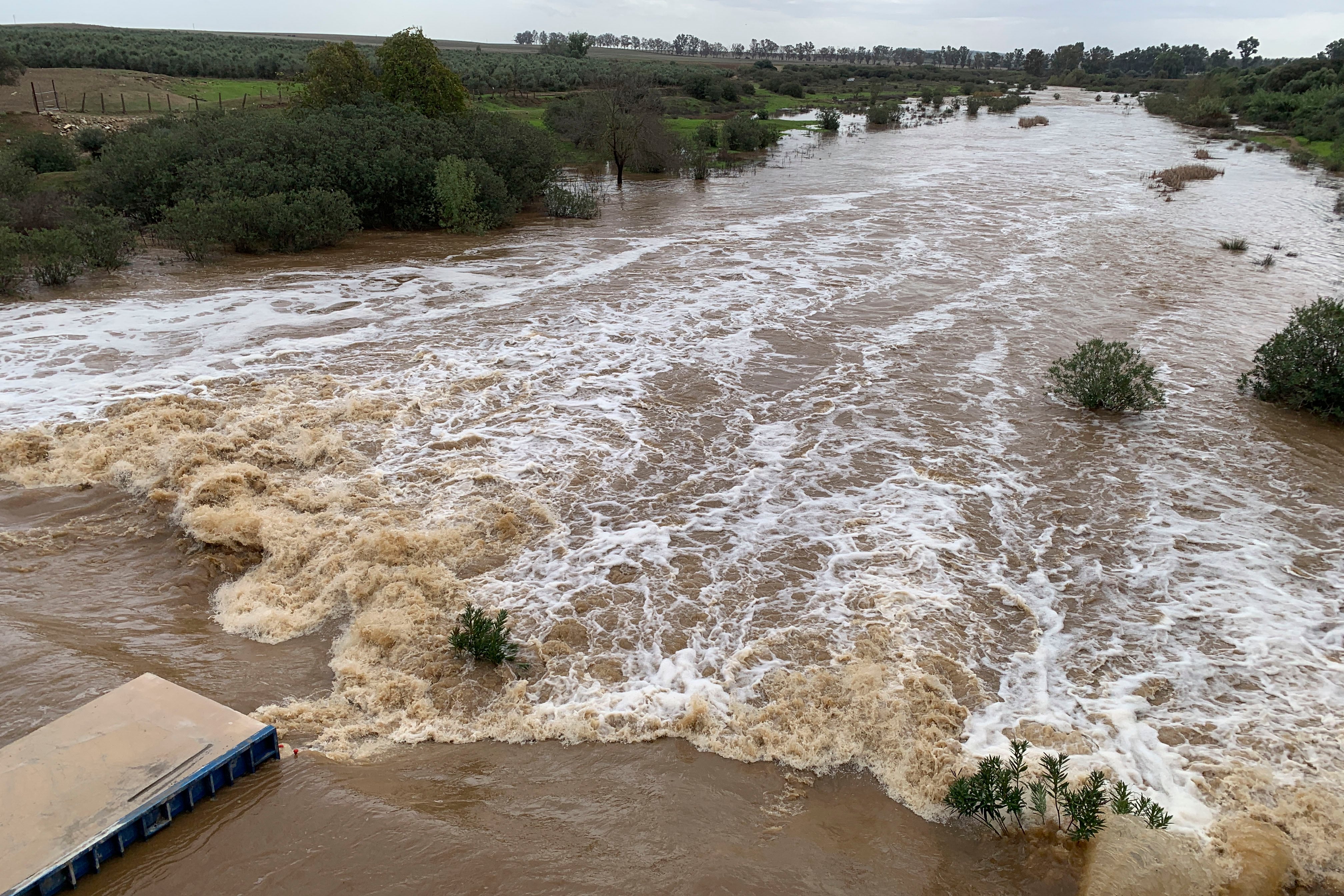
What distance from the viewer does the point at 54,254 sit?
15.7 metres

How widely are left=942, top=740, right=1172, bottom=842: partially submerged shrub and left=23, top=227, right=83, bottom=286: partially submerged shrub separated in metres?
18.5

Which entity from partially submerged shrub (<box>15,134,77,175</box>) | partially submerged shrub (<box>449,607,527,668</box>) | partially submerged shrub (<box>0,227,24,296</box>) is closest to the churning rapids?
partially submerged shrub (<box>449,607,527,668</box>)

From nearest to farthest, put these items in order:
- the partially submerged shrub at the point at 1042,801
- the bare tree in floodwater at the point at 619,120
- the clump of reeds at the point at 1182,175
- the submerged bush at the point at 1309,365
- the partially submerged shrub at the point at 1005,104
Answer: the partially submerged shrub at the point at 1042,801 < the submerged bush at the point at 1309,365 < the bare tree in floodwater at the point at 619,120 < the clump of reeds at the point at 1182,175 < the partially submerged shrub at the point at 1005,104

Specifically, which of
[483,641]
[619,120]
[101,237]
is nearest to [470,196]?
[101,237]

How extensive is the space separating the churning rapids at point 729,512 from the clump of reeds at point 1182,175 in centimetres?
1391

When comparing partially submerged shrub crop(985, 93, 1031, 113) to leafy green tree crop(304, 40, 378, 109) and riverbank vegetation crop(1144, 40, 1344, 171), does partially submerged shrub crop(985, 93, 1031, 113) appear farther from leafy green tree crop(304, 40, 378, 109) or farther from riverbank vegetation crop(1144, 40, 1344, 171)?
leafy green tree crop(304, 40, 378, 109)

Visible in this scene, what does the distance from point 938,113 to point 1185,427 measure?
57456 millimetres

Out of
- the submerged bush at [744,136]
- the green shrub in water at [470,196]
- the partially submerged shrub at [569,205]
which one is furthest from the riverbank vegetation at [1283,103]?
the green shrub in water at [470,196]

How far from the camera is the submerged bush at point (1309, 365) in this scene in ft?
36.8

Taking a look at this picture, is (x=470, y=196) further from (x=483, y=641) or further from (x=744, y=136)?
(x=744, y=136)

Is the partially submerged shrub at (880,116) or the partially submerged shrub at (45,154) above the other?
the partially submerged shrub at (880,116)

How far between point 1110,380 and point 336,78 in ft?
81.1

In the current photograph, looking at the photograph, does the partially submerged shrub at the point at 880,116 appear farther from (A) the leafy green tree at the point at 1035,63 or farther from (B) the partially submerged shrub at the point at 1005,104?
(A) the leafy green tree at the point at 1035,63

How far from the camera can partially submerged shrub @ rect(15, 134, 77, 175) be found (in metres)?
24.4
